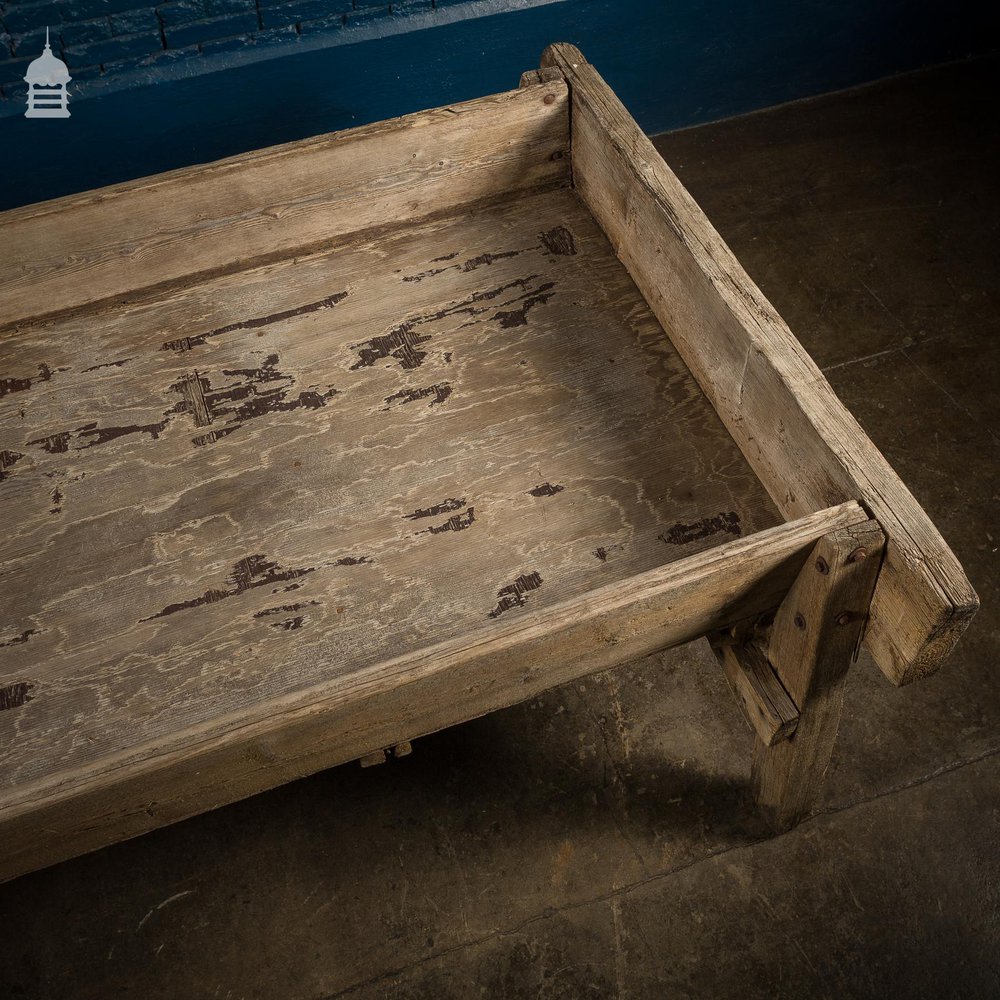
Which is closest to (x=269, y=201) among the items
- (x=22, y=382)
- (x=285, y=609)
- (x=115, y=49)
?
(x=22, y=382)

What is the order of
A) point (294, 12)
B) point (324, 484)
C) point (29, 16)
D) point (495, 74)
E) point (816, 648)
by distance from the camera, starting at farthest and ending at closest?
1. point (495, 74)
2. point (294, 12)
3. point (29, 16)
4. point (324, 484)
5. point (816, 648)

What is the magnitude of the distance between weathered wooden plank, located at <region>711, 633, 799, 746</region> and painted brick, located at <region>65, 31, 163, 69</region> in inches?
90.3

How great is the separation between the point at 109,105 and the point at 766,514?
226cm

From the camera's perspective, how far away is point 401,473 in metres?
1.99

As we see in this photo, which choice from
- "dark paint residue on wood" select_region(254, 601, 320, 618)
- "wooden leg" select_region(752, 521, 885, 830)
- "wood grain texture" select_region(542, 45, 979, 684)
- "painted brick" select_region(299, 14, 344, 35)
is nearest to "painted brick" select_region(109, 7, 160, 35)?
"painted brick" select_region(299, 14, 344, 35)

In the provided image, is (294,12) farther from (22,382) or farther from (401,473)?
(401,473)

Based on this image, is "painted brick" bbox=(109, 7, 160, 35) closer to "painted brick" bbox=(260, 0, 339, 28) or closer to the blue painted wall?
the blue painted wall

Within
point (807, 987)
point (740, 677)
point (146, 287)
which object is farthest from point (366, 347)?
point (807, 987)

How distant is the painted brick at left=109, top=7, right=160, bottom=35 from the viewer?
9.42 feet

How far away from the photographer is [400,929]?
218 centimetres

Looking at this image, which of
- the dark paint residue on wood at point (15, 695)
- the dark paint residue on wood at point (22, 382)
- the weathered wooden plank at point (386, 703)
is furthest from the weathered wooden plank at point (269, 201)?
the weathered wooden plank at point (386, 703)

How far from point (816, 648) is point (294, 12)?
7.85 ft

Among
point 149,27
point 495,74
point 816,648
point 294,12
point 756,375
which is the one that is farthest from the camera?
point 495,74

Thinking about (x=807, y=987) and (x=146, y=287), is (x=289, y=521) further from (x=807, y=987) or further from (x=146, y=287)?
(x=807, y=987)
